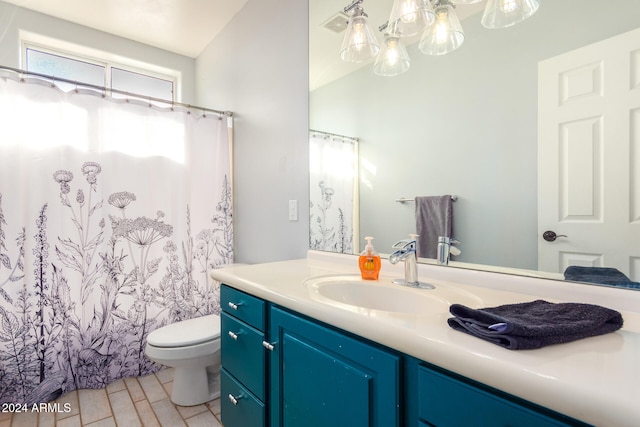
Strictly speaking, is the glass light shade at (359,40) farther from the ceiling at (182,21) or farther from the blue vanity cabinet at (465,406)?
the blue vanity cabinet at (465,406)

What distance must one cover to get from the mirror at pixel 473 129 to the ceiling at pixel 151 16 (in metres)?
1.36

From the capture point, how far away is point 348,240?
5.25 feet

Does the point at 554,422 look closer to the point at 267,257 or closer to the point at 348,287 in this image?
the point at 348,287

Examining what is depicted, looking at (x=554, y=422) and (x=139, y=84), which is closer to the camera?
(x=554, y=422)

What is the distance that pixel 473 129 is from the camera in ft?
3.74

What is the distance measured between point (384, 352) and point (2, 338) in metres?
2.15

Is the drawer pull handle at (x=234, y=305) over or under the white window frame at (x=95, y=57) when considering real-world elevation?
under

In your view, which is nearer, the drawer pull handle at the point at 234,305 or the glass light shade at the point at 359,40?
the drawer pull handle at the point at 234,305

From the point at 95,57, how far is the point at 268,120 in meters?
1.78

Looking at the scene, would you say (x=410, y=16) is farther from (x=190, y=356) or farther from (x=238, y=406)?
(x=190, y=356)

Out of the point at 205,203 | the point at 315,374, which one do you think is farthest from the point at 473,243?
the point at 205,203

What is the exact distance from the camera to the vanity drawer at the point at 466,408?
0.50m

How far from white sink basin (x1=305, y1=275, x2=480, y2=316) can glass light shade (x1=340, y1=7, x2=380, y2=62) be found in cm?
101

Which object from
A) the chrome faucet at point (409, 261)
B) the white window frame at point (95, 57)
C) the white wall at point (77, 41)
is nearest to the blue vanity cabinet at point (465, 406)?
the chrome faucet at point (409, 261)
